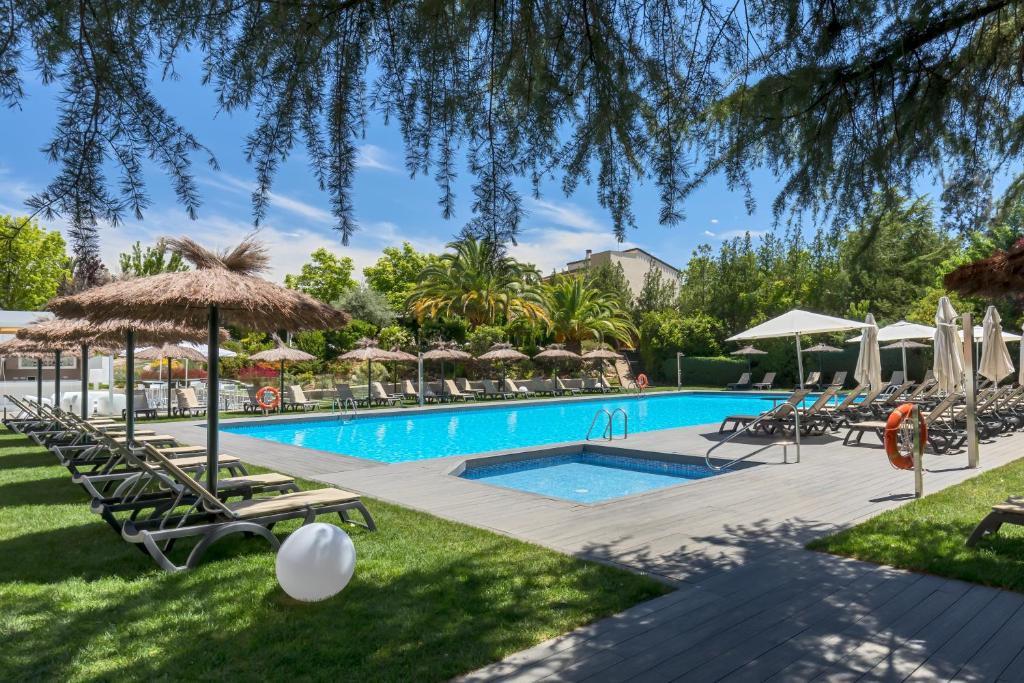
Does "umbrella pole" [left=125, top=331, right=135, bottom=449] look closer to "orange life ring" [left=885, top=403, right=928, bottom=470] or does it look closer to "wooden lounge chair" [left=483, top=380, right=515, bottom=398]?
"orange life ring" [left=885, top=403, right=928, bottom=470]

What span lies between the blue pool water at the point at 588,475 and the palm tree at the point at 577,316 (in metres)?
21.4

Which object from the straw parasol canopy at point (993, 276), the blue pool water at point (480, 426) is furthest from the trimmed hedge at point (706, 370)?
Result: the straw parasol canopy at point (993, 276)

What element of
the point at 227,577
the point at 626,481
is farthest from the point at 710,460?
the point at 227,577

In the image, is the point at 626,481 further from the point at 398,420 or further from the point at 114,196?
the point at 398,420

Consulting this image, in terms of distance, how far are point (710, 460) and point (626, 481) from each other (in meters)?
1.28

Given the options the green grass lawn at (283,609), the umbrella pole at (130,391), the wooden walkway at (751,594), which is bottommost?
the wooden walkway at (751,594)

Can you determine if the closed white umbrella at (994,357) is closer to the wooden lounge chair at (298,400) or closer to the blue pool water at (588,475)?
the blue pool water at (588,475)

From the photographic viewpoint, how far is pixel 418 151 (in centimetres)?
329

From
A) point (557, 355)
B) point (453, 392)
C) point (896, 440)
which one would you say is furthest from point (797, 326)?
point (557, 355)

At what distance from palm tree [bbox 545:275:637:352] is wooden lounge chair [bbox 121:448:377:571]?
26866 millimetres

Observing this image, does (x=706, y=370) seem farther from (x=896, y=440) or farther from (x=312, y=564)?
(x=312, y=564)

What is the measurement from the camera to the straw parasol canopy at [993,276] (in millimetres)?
5461

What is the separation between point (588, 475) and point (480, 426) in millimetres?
8365

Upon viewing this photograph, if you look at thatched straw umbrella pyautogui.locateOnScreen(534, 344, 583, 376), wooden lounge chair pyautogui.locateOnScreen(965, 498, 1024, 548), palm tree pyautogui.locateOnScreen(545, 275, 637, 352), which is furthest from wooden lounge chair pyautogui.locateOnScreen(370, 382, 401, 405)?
wooden lounge chair pyautogui.locateOnScreen(965, 498, 1024, 548)
